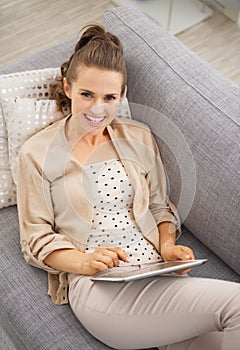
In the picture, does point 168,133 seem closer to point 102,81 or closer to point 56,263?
point 102,81

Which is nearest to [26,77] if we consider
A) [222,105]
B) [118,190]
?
[118,190]

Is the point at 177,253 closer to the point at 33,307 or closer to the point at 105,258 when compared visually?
the point at 105,258

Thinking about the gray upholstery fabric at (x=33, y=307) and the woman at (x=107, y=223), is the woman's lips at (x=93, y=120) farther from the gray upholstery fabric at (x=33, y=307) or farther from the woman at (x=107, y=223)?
the gray upholstery fabric at (x=33, y=307)

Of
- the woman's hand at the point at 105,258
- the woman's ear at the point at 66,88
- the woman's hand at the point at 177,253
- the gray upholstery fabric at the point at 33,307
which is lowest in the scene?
the gray upholstery fabric at the point at 33,307

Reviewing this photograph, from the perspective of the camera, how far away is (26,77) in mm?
1669

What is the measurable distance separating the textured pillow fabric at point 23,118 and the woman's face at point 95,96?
136mm

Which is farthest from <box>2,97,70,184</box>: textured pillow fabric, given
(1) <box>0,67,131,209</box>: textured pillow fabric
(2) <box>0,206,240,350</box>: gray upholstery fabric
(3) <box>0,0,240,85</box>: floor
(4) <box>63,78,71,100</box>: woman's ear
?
(3) <box>0,0,240,85</box>: floor

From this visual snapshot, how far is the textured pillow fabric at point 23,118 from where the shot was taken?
1581 mm

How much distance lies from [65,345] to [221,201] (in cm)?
52

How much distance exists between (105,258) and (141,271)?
0.10m

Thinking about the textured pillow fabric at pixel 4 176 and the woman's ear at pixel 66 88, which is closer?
the woman's ear at pixel 66 88

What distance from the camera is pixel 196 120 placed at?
1562 mm

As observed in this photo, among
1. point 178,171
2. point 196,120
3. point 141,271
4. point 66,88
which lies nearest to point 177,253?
point 141,271

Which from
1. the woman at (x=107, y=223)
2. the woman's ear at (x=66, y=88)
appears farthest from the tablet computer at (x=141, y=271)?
the woman's ear at (x=66, y=88)
